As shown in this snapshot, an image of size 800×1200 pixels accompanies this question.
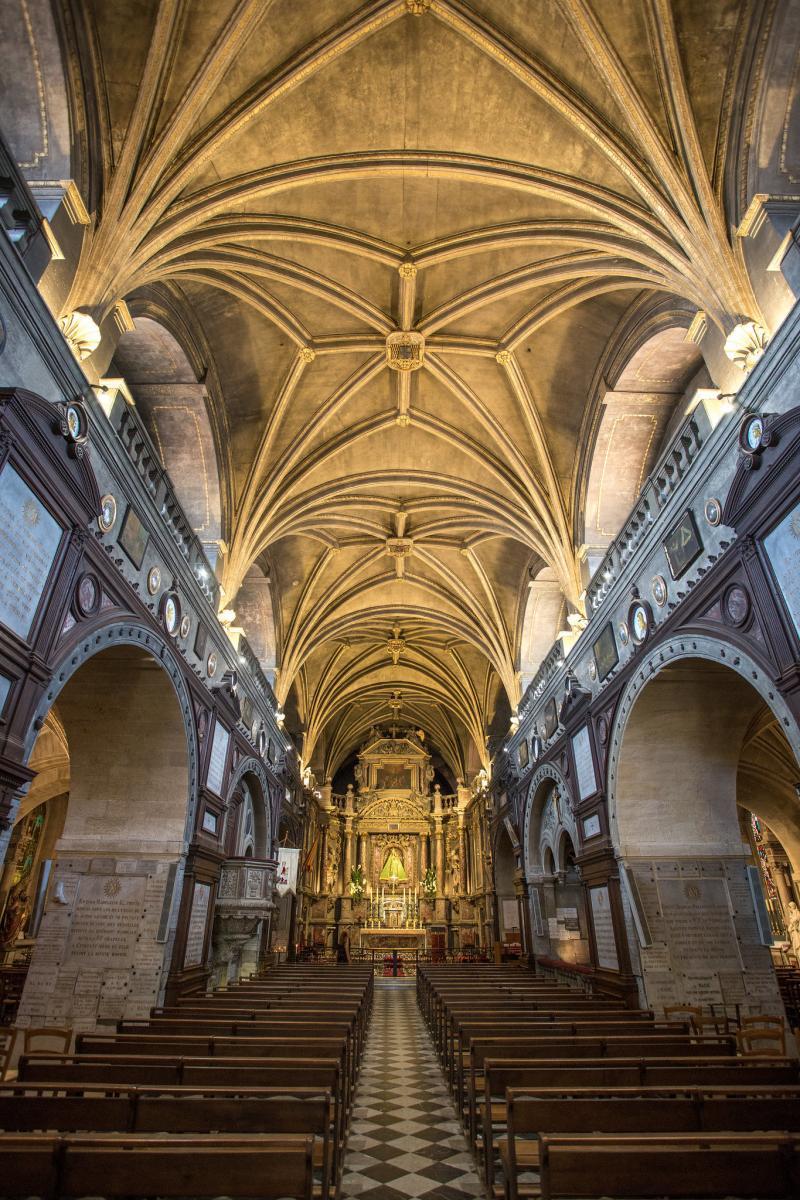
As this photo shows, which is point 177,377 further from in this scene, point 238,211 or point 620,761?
point 620,761

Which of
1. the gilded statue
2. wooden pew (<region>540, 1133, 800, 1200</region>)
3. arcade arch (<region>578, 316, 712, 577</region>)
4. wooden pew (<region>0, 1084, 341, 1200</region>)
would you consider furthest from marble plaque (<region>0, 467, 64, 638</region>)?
the gilded statue

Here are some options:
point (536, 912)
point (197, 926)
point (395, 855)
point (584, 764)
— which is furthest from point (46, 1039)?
point (395, 855)

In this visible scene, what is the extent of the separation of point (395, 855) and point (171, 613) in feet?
92.3

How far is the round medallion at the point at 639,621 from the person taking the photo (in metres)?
11.5

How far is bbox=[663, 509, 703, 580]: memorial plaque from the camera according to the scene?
9.70m

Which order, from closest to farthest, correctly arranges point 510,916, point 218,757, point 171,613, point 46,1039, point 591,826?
point 46,1039
point 171,613
point 591,826
point 218,757
point 510,916

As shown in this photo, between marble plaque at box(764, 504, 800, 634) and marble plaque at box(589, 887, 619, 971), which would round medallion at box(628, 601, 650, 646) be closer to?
marble plaque at box(764, 504, 800, 634)

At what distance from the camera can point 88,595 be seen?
8922mm

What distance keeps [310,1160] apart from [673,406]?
14.3 m

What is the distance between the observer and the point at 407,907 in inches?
1366

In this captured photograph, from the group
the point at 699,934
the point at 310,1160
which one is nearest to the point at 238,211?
the point at 310,1160

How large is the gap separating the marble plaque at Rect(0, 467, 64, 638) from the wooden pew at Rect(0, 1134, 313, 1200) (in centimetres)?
485

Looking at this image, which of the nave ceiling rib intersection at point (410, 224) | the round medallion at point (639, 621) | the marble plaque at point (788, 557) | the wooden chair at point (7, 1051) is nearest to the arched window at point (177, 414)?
the nave ceiling rib intersection at point (410, 224)

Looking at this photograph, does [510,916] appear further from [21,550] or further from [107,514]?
[21,550]
